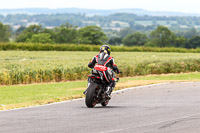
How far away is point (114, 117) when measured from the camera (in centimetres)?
1038

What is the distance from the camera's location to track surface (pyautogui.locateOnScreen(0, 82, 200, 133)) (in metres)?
8.59

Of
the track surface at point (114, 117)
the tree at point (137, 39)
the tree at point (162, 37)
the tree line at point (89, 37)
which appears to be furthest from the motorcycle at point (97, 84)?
the tree at point (137, 39)

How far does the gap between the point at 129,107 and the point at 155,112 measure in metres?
1.47

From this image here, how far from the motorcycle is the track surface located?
32cm

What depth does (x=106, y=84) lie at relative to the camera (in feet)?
41.8

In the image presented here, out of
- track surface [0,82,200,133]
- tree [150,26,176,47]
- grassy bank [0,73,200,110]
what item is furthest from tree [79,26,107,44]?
track surface [0,82,200,133]

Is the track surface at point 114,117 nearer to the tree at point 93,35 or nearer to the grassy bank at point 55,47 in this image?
the grassy bank at point 55,47

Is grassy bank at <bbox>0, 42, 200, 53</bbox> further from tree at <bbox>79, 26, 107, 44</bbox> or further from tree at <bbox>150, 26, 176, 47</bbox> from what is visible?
tree at <bbox>150, 26, 176, 47</bbox>

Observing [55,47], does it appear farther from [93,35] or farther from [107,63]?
[93,35]

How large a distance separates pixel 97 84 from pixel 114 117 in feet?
6.64

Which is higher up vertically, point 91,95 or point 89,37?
point 91,95

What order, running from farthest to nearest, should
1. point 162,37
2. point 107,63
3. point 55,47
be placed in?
point 162,37 < point 55,47 < point 107,63

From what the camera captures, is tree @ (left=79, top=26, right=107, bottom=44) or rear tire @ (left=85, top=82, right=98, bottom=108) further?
tree @ (left=79, top=26, right=107, bottom=44)

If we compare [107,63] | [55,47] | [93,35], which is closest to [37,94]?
[107,63]
